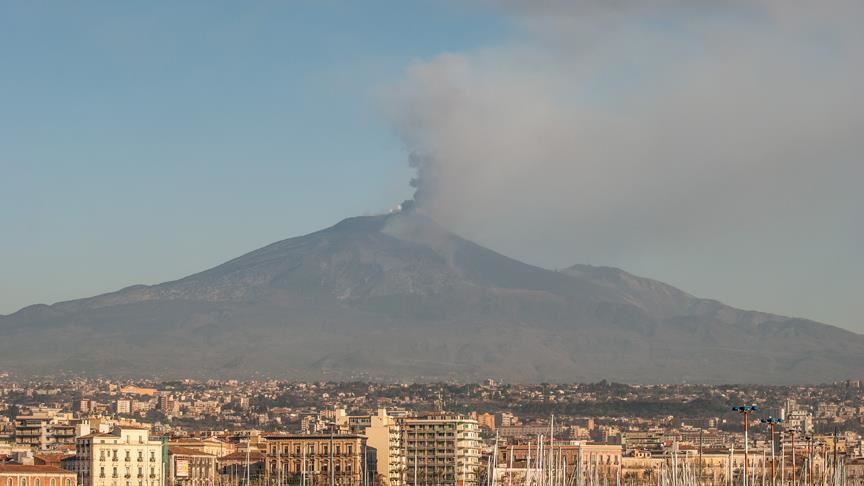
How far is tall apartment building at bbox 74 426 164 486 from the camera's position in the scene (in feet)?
413

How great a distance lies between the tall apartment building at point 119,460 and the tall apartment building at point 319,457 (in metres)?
15.0

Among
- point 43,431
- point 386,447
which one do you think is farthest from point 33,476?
point 43,431

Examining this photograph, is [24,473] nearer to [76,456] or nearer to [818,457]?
[76,456]

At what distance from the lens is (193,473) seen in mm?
142375

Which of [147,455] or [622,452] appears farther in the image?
[622,452]

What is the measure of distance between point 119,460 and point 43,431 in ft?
185

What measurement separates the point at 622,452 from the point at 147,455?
72.6m

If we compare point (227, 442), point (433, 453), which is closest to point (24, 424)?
point (227, 442)

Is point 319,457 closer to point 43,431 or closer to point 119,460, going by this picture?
point 119,460

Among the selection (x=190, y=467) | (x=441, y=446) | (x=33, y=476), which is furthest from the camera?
(x=441, y=446)

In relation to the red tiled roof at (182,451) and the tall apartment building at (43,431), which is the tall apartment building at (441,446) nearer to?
the red tiled roof at (182,451)

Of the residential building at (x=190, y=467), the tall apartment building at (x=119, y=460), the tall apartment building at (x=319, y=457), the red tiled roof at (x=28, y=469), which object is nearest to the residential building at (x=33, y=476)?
the red tiled roof at (x=28, y=469)

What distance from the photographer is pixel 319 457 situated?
5935 inches

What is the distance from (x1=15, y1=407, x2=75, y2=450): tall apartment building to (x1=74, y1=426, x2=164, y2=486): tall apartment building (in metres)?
41.0
